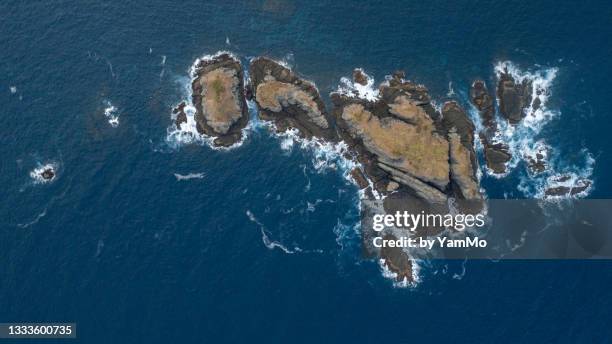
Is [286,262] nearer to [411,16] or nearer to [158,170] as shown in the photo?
[158,170]

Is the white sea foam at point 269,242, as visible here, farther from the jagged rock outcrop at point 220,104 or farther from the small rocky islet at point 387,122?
the jagged rock outcrop at point 220,104

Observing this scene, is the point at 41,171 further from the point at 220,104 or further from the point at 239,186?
the point at 239,186

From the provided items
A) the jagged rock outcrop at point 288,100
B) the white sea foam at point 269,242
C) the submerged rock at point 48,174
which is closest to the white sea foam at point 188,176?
the white sea foam at point 269,242

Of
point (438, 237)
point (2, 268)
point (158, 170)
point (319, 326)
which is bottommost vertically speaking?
point (319, 326)

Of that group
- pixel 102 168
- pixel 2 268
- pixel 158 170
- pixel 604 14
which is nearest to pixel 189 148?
pixel 158 170

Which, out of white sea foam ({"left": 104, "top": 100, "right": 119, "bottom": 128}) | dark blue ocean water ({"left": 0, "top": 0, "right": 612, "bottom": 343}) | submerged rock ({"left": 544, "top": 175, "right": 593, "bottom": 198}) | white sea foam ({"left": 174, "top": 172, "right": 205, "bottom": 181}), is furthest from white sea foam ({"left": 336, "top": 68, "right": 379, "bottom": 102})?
white sea foam ({"left": 104, "top": 100, "right": 119, "bottom": 128})

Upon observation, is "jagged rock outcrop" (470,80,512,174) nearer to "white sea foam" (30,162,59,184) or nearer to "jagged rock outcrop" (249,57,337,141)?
"jagged rock outcrop" (249,57,337,141)
